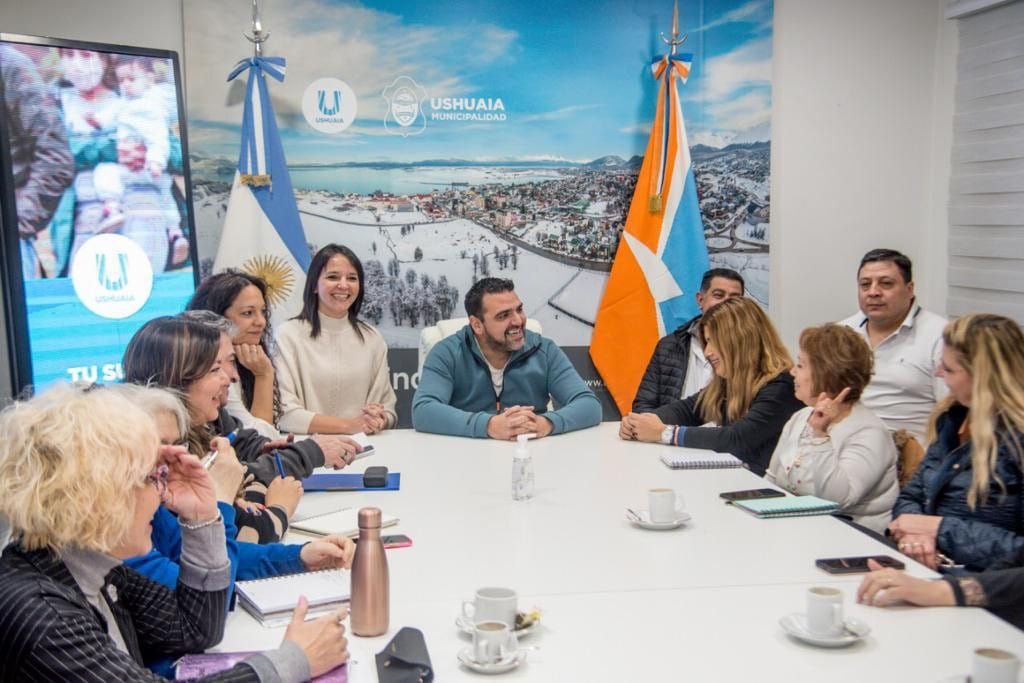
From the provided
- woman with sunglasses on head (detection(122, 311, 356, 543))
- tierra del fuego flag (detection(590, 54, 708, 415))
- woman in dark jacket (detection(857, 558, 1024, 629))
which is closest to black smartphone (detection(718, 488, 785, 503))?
woman in dark jacket (detection(857, 558, 1024, 629))

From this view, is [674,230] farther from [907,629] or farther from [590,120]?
[907,629]

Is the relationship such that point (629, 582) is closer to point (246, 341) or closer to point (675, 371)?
point (246, 341)

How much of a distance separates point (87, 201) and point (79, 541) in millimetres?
2968

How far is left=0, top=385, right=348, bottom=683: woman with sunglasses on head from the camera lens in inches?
53.7

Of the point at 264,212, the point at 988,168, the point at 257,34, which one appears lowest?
the point at 264,212

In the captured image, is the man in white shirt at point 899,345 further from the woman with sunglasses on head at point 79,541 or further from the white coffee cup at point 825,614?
the woman with sunglasses on head at point 79,541

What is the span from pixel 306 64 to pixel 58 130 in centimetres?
127

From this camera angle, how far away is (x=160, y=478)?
171cm

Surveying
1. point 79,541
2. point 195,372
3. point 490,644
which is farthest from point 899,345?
point 79,541

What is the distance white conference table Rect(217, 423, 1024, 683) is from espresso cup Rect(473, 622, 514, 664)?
4 cm

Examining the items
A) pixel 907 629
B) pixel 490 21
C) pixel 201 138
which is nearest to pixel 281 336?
pixel 201 138

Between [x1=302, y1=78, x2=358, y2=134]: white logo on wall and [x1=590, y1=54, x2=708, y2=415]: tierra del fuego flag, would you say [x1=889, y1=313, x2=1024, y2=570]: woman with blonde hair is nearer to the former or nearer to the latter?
[x1=590, y1=54, x2=708, y2=415]: tierra del fuego flag

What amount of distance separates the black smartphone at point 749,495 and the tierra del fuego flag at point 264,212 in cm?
261

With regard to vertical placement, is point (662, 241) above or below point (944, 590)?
above
